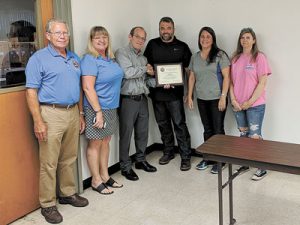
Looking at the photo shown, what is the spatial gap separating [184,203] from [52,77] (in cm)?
155

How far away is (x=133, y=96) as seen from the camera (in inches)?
137

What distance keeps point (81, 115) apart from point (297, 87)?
7.13ft

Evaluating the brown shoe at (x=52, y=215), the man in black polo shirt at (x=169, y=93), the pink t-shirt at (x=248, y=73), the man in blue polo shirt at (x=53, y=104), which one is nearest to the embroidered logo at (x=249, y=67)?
the pink t-shirt at (x=248, y=73)

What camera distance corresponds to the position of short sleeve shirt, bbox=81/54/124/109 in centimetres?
297

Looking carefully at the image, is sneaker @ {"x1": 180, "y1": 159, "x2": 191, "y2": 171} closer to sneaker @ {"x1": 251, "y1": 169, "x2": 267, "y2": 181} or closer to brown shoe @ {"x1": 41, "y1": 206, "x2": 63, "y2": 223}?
sneaker @ {"x1": 251, "y1": 169, "x2": 267, "y2": 181}

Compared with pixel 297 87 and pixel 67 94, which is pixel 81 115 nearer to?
pixel 67 94

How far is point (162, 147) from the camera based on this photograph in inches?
177

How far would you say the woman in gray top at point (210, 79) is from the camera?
3557 millimetres

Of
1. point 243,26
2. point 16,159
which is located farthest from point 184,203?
point 243,26

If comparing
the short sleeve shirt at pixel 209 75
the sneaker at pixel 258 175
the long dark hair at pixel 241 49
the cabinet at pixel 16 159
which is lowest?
the sneaker at pixel 258 175

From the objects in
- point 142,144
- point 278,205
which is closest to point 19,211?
point 142,144

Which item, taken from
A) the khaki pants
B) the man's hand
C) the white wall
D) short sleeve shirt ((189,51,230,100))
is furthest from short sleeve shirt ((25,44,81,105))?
short sleeve shirt ((189,51,230,100))

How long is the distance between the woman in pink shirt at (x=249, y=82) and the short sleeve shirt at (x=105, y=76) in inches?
47.3

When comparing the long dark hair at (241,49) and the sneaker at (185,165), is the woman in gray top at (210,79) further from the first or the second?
the sneaker at (185,165)
